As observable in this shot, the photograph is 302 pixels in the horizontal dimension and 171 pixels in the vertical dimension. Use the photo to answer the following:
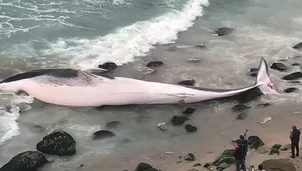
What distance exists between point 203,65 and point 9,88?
378 inches

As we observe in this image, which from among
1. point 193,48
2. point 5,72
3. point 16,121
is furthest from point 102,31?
point 16,121

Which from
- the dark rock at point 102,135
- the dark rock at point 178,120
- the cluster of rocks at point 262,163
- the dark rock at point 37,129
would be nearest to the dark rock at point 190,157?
the cluster of rocks at point 262,163

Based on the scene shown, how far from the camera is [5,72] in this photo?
23.5 meters

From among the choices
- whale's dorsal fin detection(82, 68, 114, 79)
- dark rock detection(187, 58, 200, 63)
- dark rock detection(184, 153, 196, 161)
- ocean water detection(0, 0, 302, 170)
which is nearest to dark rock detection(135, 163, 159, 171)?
dark rock detection(184, 153, 196, 161)

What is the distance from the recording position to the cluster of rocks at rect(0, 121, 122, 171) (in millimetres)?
16094

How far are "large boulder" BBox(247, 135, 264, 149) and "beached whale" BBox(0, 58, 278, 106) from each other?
13.2ft

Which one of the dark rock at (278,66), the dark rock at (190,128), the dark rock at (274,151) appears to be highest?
the dark rock at (278,66)

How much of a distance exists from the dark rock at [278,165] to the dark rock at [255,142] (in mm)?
2219

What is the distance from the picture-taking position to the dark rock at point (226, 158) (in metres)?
15.9

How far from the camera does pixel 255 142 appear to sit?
1716 cm

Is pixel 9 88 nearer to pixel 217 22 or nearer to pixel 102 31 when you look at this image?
pixel 102 31

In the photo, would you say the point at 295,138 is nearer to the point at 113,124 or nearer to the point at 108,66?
the point at 113,124

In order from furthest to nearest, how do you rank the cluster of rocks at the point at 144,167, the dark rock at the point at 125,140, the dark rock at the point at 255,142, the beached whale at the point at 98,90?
1. the beached whale at the point at 98,90
2. the dark rock at the point at 125,140
3. the dark rock at the point at 255,142
4. the cluster of rocks at the point at 144,167

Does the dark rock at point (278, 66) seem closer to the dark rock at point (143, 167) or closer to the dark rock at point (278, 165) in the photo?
the dark rock at point (278, 165)
